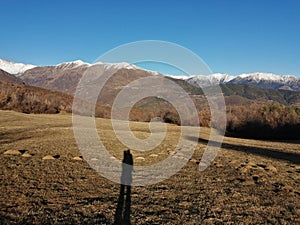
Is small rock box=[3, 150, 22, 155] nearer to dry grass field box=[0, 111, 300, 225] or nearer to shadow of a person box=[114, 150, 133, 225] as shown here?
dry grass field box=[0, 111, 300, 225]

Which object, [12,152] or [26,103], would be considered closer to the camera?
[12,152]

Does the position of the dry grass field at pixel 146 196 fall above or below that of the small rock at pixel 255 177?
below

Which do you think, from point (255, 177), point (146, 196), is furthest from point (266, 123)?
point (146, 196)

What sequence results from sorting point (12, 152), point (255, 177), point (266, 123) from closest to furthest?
point (255, 177) < point (12, 152) < point (266, 123)

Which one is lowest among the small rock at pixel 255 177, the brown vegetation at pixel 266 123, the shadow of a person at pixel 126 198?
the shadow of a person at pixel 126 198

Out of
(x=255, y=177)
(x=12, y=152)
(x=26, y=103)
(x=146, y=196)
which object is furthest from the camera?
(x=26, y=103)

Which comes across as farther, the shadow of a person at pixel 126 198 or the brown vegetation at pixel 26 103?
the brown vegetation at pixel 26 103

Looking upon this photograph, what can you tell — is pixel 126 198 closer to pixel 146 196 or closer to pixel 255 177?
pixel 146 196

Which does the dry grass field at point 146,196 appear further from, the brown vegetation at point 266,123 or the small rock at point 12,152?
the brown vegetation at point 266,123

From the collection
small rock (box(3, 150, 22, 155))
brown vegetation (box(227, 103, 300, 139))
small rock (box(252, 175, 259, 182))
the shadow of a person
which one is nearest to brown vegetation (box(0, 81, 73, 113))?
brown vegetation (box(227, 103, 300, 139))

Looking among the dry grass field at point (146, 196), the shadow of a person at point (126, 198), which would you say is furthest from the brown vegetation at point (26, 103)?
the shadow of a person at point (126, 198)

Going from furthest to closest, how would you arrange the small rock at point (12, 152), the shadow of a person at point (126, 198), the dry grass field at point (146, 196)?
1. the small rock at point (12, 152)
2. the dry grass field at point (146, 196)
3. the shadow of a person at point (126, 198)

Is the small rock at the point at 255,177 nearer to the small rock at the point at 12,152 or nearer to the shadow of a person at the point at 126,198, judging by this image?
the shadow of a person at the point at 126,198

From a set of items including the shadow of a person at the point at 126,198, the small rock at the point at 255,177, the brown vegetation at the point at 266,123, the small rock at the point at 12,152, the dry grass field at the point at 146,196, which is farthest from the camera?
the brown vegetation at the point at 266,123
